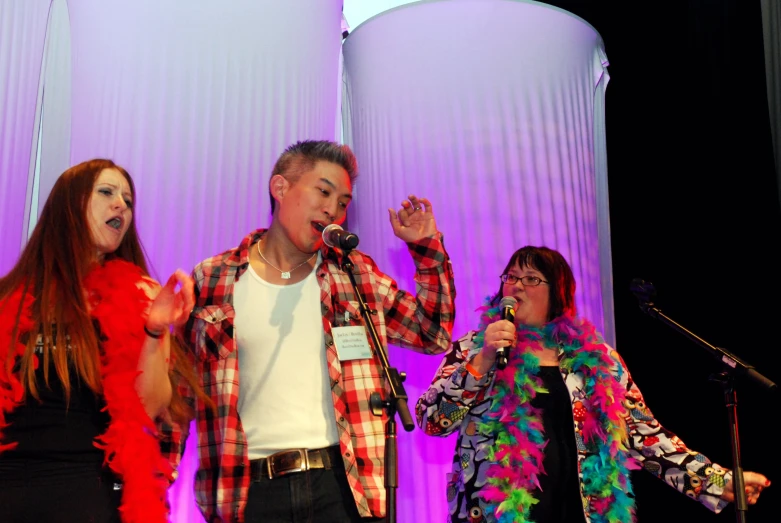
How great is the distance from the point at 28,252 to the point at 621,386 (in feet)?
5.93

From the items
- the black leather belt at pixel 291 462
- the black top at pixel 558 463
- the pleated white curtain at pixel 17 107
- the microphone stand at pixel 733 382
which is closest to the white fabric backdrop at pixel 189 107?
the pleated white curtain at pixel 17 107

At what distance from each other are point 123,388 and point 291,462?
1.42 feet

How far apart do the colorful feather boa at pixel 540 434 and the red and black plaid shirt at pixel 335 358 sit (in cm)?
35

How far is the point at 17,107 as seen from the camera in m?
2.63

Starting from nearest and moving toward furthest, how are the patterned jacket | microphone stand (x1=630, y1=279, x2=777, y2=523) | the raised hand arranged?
microphone stand (x1=630, y1=279, x2=777, y2=523)
the raised hand
the patterned jacket

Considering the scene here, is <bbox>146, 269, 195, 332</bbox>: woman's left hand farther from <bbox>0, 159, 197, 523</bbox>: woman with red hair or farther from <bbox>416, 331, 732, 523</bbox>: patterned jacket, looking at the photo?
<bbox>416, 331, 732, 523</bbox>: patterned jacket

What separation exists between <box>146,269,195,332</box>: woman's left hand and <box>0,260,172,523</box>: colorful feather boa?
0.40 feet

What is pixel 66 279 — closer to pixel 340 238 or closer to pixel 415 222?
pixel 340 238

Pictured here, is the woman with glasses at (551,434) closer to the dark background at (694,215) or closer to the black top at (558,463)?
→ the black top at (558,463)

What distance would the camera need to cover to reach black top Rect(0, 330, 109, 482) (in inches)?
61.7

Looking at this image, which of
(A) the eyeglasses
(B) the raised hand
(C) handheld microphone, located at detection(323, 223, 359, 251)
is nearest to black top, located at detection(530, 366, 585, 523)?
(A) the eyeglasses

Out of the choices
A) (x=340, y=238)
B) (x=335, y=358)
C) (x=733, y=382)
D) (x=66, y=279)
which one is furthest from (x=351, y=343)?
(x=733, y=382)

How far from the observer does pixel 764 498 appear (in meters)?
3.24

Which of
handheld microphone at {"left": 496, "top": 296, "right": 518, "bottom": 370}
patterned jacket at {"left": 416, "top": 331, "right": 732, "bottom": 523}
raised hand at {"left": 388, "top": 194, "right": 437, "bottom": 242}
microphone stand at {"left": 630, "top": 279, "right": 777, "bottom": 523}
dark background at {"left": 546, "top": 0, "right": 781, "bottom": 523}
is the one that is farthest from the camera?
dark background at {"left": 546, "top": 0, "right": 781, "bottom": 523}
